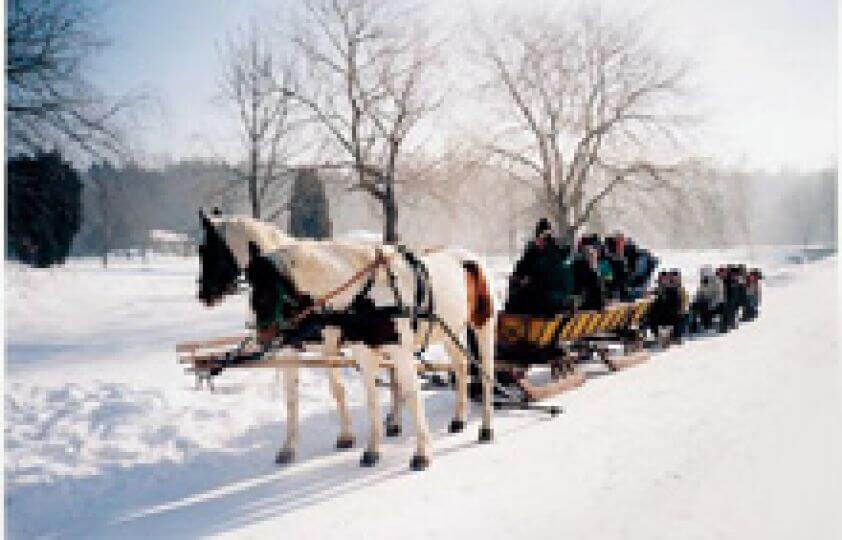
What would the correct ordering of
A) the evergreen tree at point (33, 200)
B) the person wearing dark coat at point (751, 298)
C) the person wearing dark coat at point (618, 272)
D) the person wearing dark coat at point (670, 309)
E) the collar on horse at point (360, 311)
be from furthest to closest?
the person wearing dark coat at point (751, 298) → the person wearing dark coat at point (670, 309) → the person wearing dark coat at point (618, 272) → the evergreen tree at point (33, 200) → the collar on horse at point (360, 311)

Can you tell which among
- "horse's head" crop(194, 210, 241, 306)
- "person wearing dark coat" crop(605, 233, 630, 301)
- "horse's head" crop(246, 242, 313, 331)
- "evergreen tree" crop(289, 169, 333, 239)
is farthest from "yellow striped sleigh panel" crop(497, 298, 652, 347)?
Answer: "evergreen tree" crop(289, 169, 333, 239)

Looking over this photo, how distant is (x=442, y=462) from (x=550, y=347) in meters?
3.12

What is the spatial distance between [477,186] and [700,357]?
32.2 feet

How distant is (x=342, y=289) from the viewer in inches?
227

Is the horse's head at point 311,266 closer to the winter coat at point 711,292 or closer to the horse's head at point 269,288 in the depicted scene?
the horse's head at point 269,288

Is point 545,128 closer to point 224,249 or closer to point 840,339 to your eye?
point 840,339

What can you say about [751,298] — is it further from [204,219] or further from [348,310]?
[204,219]

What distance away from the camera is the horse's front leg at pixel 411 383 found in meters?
5.98

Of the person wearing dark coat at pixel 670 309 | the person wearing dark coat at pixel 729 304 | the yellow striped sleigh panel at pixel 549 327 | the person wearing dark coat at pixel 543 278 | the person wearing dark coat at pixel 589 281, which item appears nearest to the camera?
the yellow striped sleigh panel at pixel 549 327

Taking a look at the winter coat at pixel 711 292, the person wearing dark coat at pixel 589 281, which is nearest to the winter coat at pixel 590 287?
the person wearing dark coat at pixel 589 281

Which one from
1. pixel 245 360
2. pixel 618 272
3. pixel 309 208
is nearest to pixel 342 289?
pixel 245 360

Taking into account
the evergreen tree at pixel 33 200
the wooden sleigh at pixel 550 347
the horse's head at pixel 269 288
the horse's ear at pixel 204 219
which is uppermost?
the evergreen tree at pixel 33 200

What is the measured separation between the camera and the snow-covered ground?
15.9ft

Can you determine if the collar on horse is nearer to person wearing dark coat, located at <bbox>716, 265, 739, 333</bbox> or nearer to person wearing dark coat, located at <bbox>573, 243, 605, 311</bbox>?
person wearing dark coat, located at <bbox>573, 243, 605, 311</bbox>
